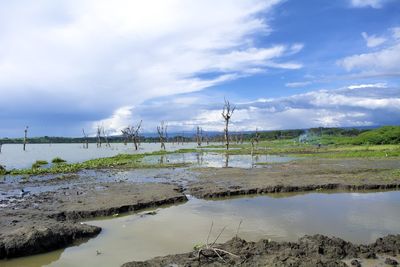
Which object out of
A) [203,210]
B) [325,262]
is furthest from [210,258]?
[203,210]

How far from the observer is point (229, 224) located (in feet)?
43.5

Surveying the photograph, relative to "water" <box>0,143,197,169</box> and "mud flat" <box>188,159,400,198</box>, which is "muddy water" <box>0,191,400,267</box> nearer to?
"mud flat" <box>188,159,400,198</box>

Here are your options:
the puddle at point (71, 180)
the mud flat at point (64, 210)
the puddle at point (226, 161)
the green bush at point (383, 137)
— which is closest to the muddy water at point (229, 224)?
the mud flat at point (64, 210)

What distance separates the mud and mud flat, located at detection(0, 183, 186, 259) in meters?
3.34

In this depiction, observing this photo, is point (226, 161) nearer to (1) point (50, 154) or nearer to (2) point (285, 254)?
(2) point (285, 254)

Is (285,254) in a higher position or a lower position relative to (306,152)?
lower

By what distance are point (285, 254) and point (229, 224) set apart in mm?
4263

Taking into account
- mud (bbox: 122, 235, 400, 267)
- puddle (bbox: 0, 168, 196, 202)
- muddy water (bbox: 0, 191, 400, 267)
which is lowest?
muddy water (bbox: 0, 191, 400, 267)

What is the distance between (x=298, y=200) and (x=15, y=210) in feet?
39.7

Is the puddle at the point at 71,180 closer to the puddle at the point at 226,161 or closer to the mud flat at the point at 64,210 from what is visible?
the mud flat at the point at 64,210

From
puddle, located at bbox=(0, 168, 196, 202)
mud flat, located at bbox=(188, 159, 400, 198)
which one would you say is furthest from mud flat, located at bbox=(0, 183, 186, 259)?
mud flat, located at bbox=(188, 159, 400, 198)

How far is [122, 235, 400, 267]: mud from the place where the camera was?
876 cm

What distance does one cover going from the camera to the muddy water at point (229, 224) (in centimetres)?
1046

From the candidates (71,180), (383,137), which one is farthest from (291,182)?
(383,137)
